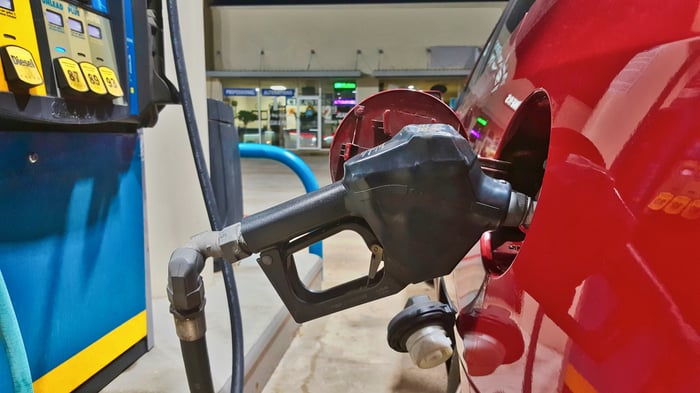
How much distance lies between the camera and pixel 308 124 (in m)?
17.0

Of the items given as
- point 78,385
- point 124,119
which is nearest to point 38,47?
point 124,119

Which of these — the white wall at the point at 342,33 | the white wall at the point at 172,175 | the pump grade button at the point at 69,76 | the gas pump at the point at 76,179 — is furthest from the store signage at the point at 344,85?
the pump grade button at the point at 69,76

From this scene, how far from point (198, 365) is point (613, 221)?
0.75 metres

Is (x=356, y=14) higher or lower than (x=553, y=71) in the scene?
higher

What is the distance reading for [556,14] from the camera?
2.33ft

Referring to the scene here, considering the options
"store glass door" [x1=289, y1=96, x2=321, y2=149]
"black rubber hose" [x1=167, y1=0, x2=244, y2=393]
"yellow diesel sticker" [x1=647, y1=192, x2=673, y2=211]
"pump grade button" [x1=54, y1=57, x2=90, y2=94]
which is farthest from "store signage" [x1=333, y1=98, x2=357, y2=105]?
"yellow diesel sticker" [x1=647, y1=192, x2=673, y2=211]

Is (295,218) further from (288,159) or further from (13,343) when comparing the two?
(288,159)

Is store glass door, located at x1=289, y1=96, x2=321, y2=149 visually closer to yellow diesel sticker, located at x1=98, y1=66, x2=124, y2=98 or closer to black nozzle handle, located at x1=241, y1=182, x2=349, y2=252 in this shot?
yellow diesel sticker, located at x1=98, y1=66, x2=124, y2=98

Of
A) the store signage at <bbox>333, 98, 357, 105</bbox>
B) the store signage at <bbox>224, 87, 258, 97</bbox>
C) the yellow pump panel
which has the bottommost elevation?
the store signage at <bbox>333, 98, 357, 105</bbox>

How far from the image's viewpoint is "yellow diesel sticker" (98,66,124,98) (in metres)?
1.24

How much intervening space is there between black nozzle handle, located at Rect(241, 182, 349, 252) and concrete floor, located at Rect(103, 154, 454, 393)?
90cm

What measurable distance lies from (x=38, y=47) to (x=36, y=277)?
53 centimetres

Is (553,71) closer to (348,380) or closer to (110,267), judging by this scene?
(110,267)

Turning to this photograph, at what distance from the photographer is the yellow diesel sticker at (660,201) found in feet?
1.35
